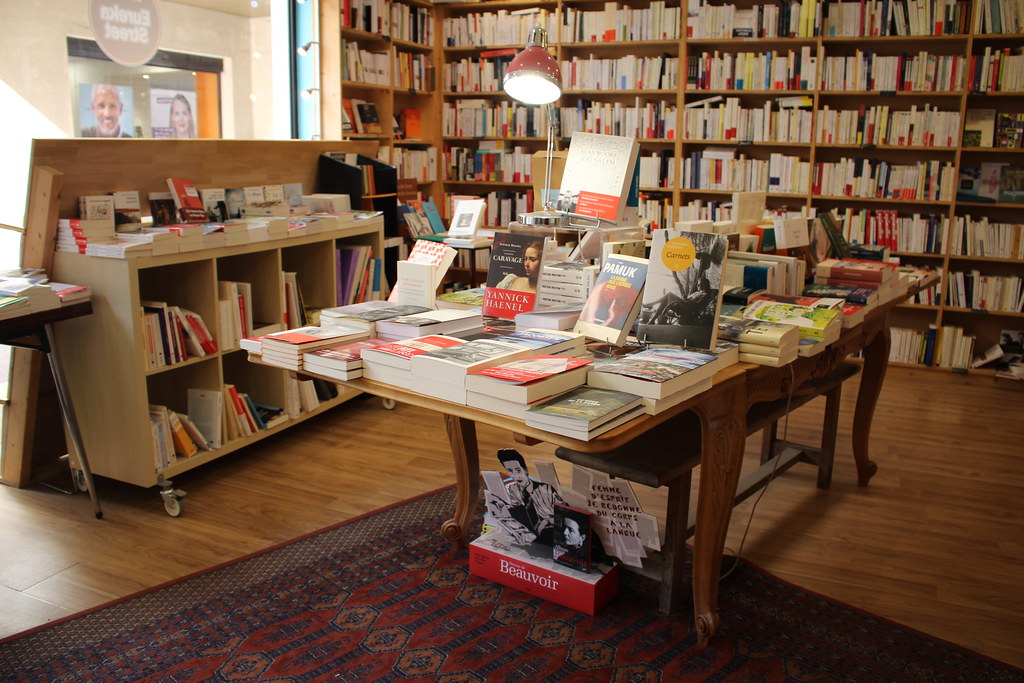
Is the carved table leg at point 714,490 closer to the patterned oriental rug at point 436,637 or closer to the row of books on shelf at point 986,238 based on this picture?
the patterned oriental rug at point 436,637

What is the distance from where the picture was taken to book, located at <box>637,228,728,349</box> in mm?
2234

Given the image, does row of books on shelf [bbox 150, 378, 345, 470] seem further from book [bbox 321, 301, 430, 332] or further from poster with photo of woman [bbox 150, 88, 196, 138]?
poster with photo of woman [bbox 150, 88, 196, 138]

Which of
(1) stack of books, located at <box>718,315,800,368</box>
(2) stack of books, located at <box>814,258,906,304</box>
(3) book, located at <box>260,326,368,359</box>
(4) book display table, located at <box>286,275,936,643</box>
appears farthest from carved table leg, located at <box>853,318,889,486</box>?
(3) book, located at <box>260,326,368,359</box>

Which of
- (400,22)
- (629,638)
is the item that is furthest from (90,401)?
(400,22)

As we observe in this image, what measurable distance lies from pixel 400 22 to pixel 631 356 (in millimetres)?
4824

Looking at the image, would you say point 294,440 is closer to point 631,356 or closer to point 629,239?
point 629,239

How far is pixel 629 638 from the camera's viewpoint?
8.06 ft

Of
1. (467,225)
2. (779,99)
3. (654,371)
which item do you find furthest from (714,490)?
(779,99)

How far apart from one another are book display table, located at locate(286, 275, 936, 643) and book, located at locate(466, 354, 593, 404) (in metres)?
0.06

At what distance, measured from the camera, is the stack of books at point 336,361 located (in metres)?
2.05

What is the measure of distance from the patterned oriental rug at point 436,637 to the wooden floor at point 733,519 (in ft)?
0.41

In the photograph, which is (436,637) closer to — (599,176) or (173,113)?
(599,176)

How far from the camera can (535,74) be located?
2910 mm

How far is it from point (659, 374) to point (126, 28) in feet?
10.8
